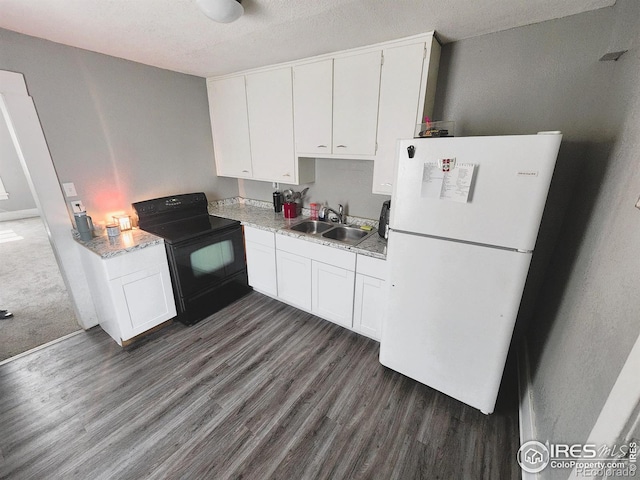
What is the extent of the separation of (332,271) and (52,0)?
2.33m

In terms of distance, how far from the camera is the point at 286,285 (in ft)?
8.61

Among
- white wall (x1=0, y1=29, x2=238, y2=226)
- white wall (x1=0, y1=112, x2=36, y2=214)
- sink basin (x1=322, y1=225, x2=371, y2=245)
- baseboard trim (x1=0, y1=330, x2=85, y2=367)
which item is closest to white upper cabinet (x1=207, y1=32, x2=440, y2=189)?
white wall (x1=0, y1=29, x2=238, y2=226)

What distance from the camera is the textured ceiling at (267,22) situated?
1.41m

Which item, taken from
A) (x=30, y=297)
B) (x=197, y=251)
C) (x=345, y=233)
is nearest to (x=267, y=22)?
(x=345, y=233)

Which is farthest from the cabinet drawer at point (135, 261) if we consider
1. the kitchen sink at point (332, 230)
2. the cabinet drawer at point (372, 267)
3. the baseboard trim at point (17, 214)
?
the baseboard trim at point (17, 214)

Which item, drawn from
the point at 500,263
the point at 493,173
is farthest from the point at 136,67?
the point at 500,263

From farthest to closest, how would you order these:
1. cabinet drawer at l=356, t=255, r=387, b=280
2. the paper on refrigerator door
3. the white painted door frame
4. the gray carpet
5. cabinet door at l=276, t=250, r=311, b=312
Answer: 1. cabinet door at l=276, t=250, r=311, b=312
2. the gray carpet
3. cabinet drawer at l=356, t=255, r=387, b=280
4. the white painted door frame
5. the paper on refrigerator door

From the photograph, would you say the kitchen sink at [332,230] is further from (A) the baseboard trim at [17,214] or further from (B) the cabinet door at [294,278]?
(A) the baseboard trim at [17,214]

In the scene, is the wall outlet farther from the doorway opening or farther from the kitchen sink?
the kitchen sink

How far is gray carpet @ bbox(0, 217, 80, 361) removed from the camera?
7.58 ft

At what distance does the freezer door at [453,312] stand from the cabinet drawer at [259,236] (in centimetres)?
129

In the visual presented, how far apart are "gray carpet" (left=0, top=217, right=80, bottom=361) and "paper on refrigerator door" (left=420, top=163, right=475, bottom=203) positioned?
10.6 ft

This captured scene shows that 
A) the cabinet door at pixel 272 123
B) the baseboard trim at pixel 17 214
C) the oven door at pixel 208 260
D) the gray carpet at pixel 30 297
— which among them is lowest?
the gray carpet at pixel 30 297

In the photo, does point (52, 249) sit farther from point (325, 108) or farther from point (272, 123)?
point (325, 108)
